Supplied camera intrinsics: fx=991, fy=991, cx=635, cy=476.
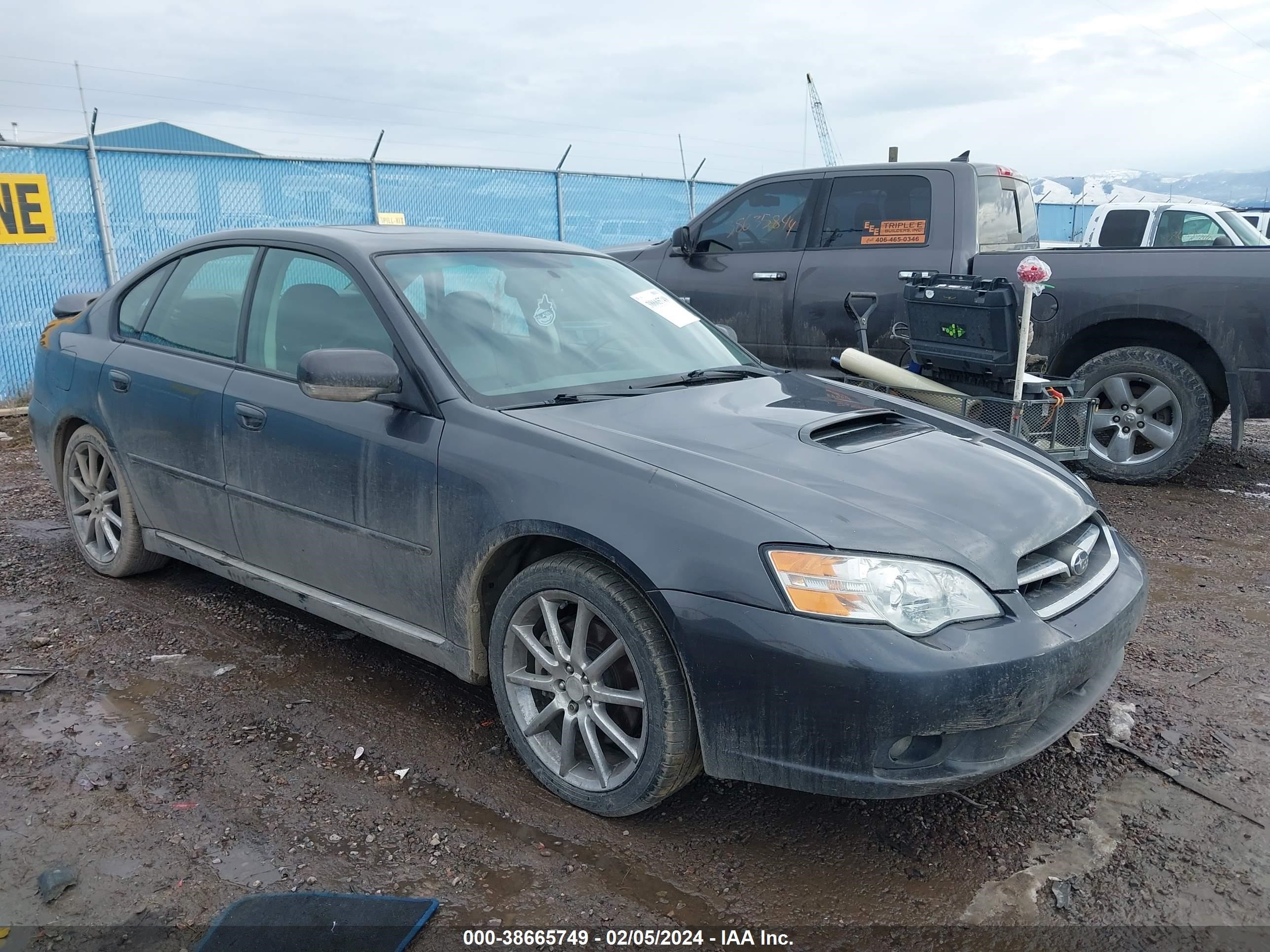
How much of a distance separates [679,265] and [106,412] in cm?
454

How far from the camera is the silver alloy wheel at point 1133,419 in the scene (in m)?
6.30

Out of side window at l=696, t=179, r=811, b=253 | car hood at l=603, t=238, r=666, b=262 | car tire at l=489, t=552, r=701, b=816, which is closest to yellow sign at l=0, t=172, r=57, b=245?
car hood at l=603, t=238, r=666, b=262

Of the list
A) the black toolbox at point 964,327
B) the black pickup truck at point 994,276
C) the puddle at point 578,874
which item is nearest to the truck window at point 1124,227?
the black pickup truck at point 994,276

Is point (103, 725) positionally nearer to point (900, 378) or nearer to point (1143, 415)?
point (900, 378)

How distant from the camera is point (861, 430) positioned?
3.21 metres

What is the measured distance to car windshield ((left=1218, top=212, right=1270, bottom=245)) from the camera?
1066cm

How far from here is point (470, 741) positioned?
10.8 feet

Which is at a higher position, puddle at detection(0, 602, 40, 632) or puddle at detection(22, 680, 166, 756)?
puddle at detection(0, 602, 40, 632)

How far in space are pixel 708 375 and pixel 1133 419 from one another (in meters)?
4.07

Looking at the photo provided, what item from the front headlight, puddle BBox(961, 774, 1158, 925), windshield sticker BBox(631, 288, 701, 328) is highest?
windshield sticker BBox(631, 288, 701, 328)

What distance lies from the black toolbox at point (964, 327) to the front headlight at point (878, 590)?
3170mm

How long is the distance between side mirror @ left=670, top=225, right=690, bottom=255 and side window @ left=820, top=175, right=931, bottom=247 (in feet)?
3.47

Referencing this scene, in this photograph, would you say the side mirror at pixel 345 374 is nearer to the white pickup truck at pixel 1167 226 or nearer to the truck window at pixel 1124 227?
the white pickup truck at pixel 1167 226

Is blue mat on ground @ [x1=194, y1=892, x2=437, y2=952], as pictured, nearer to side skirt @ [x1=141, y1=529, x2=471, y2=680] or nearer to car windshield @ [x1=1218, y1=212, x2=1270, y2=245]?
side skirt @ [x1=141, y1=529, x2=471, y2=680]
